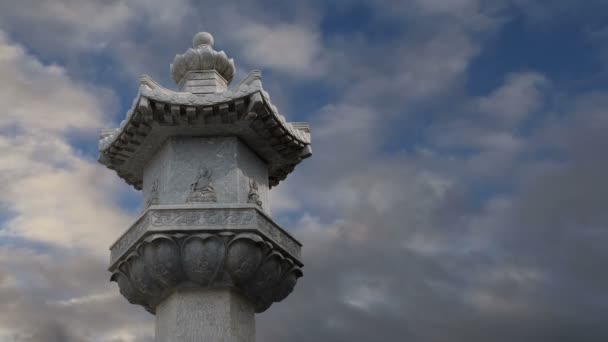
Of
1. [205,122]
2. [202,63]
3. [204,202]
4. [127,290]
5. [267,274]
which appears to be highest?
[202,63]

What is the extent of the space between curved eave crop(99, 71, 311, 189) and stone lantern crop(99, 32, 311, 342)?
0.03 metres

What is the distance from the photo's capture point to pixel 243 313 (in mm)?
20469

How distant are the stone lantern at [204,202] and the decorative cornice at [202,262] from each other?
0.02 m

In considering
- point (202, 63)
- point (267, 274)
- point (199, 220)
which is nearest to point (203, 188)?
point (199, 220)

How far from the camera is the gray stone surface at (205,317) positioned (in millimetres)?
19641

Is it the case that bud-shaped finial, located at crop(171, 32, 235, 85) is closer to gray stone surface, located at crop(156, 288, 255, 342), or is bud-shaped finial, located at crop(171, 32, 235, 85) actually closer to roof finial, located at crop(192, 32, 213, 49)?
roof finial, located at crop(192, 32, 213, 49)

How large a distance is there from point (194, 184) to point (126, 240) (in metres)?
2.13

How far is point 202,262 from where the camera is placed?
64.9ft

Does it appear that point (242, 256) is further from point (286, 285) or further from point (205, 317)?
point (286, 285)

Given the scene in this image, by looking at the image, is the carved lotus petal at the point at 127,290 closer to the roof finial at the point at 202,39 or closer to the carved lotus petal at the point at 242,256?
the carved lotus petal at the point at 242,256

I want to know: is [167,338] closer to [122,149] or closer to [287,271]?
[287,271]

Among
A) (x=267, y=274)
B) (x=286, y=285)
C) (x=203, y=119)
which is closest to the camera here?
(x=267, y=274)

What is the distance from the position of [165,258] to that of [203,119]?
3651mm

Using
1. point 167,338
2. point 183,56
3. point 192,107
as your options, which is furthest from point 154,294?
point 183,56
